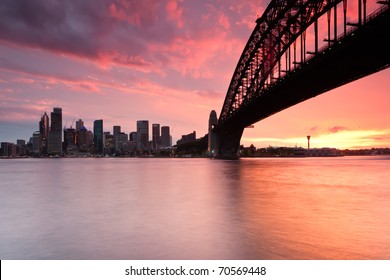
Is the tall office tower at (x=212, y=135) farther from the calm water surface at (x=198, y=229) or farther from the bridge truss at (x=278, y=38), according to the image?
the calm water surface at (x=198, y=229)

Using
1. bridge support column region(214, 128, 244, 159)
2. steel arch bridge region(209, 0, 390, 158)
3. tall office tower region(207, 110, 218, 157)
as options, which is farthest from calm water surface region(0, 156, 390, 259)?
tall office tower region(207, 110, 218, 157)

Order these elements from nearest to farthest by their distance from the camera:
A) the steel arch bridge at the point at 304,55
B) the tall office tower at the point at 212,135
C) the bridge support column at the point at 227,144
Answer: the steel arch bridge at the point at 304,55, the bridge support column at the point at 227,144, the tall office tower at the point at 212,135

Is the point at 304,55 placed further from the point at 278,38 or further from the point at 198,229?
the point at 198,229

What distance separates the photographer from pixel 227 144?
113 m

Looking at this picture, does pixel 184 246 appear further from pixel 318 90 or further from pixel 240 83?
pixel 240 83

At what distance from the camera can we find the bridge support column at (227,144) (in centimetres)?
10788

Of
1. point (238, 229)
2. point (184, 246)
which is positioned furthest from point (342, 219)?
point (184, 246)

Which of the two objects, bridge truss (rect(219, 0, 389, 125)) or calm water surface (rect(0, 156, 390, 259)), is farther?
bridge truss (rect(219, 0, 389, 125))

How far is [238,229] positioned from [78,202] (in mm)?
10861

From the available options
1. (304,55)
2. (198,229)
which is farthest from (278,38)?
(198,229)

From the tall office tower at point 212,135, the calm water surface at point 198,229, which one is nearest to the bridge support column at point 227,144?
the tall office tower at point 212,135

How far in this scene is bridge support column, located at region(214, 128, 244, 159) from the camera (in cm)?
10788

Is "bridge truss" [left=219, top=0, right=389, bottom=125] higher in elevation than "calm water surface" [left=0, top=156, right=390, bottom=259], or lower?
higher

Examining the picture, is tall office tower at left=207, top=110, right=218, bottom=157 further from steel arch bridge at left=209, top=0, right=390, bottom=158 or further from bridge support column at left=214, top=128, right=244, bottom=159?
steel arch bridge at left=209, top=0, right=390, bottom=158
